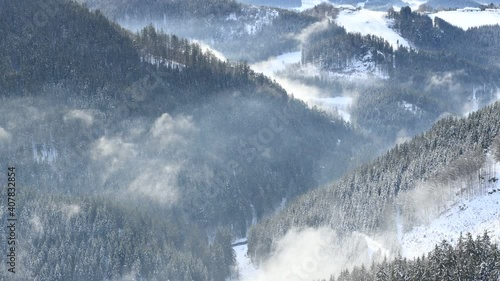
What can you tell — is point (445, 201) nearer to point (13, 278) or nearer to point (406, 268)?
point (406, 268)

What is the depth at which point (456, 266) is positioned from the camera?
468ft

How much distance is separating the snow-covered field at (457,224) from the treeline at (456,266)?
1611 cm

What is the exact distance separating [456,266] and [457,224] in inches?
1450

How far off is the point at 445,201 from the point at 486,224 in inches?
854

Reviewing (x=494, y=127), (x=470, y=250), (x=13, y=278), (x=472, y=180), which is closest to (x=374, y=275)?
(x=470, y=250)

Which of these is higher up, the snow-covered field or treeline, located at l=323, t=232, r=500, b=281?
treeline, located at l=323, t=232, r=500, b=281

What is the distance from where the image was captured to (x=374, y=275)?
517 feet

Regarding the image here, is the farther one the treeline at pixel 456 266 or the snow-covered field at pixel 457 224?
the snow-covered field at pixel 457 224

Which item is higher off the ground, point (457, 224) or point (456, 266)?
point (456, 266)

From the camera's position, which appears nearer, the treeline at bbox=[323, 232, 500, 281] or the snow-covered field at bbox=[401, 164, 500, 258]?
the treeline at bbox=[323, 232, 500, 281]

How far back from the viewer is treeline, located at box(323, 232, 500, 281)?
461 feet

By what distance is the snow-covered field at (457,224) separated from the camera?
17050 cm

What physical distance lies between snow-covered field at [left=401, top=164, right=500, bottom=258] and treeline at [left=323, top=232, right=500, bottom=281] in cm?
1611

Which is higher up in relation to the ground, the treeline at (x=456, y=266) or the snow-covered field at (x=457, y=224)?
the treeline at (x=456, y=266)
